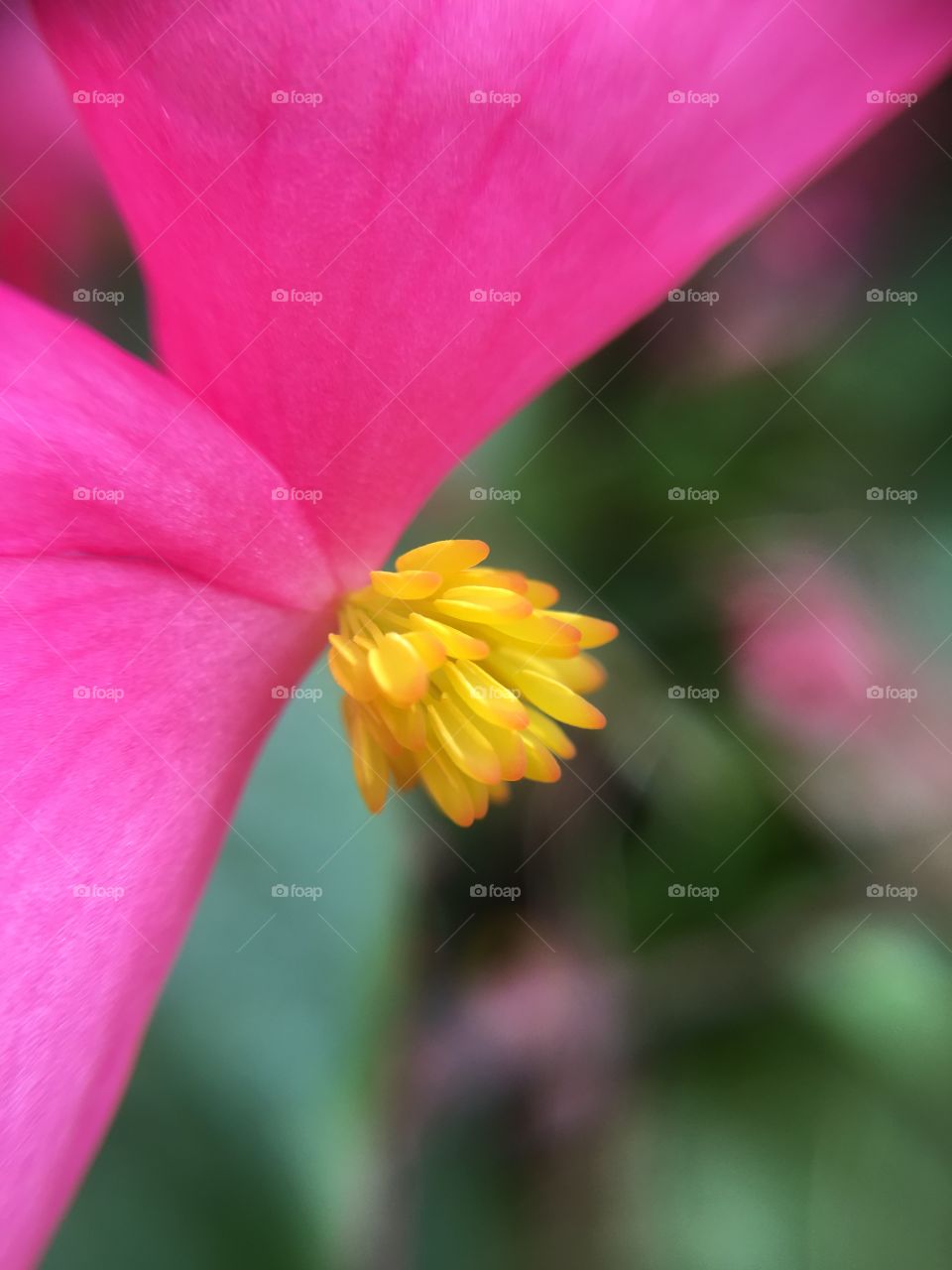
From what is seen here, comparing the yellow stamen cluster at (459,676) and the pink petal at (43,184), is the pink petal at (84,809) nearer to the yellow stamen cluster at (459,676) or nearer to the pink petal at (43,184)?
the yellow stamen cluster at (459,676)

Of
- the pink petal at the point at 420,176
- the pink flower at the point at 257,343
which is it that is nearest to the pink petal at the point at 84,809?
the pink flower at the point at 257,343

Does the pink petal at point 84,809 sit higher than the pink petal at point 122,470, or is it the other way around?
the pink petal at point 122,470

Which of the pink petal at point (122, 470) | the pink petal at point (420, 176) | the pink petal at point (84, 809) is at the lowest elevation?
the pink petal at point (84, 809)

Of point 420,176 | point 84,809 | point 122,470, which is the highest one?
point 420,176

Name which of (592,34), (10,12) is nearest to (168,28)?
(10,12)

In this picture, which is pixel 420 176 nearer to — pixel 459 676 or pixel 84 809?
pixel 459 676

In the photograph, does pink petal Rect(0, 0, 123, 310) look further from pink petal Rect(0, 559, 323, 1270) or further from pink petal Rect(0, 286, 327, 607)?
pink petal Rect(0, 559, 323, 1270)

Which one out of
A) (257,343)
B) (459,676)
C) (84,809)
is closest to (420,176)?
(257,343)

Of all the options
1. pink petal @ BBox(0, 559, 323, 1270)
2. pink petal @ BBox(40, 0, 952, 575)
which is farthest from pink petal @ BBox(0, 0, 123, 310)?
pink petal @ BBox(0, 559, 323, 1270)
